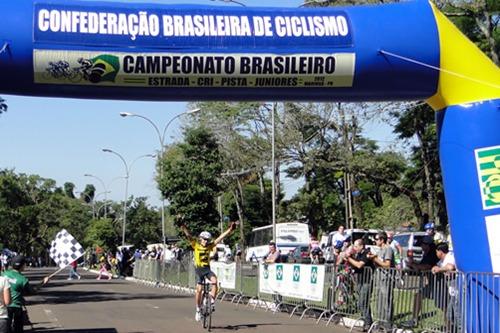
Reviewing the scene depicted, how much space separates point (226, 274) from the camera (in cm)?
2162

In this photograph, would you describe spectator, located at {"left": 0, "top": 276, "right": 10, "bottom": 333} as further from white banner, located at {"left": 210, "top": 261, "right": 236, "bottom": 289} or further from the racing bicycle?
white banner, located at {"left": 210, "top": 261, "right": 236, "bottom": 289}

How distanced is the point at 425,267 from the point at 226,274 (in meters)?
9.34

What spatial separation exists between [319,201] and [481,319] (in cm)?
5522

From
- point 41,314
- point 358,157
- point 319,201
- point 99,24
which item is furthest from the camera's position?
point 319,201

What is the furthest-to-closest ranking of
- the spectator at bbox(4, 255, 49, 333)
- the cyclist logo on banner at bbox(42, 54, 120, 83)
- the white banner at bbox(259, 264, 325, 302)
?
the white banner at bbox(259, 264, 325, 302)
the spectator at bbox(4, 255, 49, 333)
the cyclist logo on banner at bbox(42, 54, 120, 83)

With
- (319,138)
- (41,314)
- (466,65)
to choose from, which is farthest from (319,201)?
(466,65)

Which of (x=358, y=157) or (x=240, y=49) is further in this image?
(x=358, y=157)

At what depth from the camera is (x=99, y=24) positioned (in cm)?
949

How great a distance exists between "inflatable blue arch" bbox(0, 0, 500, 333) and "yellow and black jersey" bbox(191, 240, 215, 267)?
4534mm

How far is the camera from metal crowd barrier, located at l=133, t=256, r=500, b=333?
9773 mm

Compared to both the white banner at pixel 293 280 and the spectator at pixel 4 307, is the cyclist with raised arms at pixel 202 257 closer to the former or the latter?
the white banner at pixel 293 280

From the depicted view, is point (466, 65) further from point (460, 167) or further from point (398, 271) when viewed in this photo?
point (398, 271)

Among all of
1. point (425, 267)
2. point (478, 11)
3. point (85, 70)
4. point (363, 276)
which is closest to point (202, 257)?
point (363, 276)

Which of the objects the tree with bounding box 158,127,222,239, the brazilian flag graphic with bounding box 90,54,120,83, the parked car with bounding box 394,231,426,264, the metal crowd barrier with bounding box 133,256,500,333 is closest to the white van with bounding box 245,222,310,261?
the tree with bounding box 158,127,222,239
